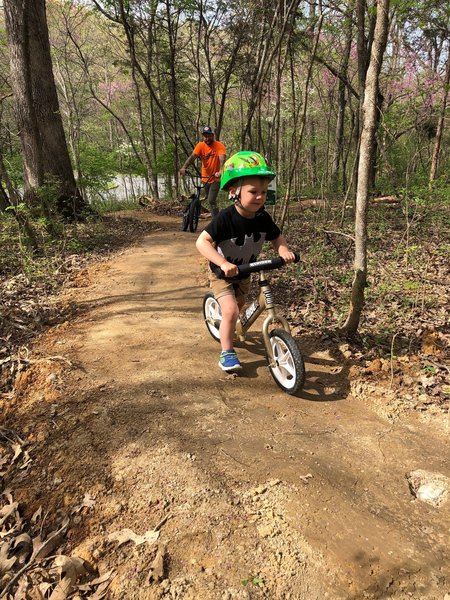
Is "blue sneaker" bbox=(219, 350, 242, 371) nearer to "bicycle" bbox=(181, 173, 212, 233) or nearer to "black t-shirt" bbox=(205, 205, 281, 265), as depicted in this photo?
"black t-shirt" bbox=(205, 205, 281, 265)

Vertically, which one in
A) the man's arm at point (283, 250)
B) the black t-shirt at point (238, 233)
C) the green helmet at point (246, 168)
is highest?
the green helmet at point (246, 168)

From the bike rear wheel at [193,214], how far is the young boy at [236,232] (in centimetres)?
622

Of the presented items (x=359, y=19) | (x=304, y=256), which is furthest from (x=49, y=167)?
(x=359, y=19)

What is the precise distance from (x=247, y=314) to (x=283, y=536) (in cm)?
204

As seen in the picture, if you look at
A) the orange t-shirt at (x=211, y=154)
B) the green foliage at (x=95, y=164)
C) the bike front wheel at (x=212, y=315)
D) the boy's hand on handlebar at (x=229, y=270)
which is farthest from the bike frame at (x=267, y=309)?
the green foliage at (x=95, y=164)

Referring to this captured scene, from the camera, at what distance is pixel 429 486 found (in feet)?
7.36

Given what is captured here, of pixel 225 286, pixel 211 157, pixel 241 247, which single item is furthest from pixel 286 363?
pixel 211 157

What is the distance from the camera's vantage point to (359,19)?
729 centimetres

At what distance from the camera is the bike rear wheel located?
9398mm

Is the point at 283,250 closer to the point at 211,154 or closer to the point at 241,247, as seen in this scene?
the point at 241,247

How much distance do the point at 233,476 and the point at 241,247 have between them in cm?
190

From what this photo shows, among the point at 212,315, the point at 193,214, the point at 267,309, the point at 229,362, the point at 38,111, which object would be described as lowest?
the point at 229,362

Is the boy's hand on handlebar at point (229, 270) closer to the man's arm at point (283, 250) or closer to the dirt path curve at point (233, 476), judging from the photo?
the man's arm at point (283, 250)

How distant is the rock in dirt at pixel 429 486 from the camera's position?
216 centimetres
